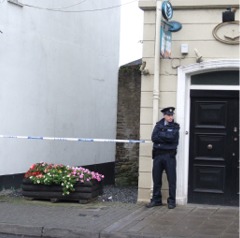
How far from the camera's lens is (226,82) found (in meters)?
10.0

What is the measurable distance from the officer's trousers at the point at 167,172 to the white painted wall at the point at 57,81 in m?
3.58

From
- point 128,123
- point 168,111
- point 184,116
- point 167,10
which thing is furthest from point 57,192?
point 128,123

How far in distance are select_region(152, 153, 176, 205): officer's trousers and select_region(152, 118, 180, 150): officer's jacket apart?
166 mm

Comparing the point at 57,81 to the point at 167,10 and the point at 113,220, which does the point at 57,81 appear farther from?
the point at 113,220

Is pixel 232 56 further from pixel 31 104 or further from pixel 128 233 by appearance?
pixel 31 104

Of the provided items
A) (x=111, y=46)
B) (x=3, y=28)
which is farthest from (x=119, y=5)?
(x=3, y=28)

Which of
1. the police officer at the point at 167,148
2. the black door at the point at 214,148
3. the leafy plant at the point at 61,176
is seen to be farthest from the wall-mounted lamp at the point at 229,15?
the leafy plant at the point at 61,176

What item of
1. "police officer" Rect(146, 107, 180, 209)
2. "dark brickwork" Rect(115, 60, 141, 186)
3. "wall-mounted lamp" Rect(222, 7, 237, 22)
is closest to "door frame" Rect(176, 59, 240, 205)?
"police officer" Rect(146, 107, 180, 209)

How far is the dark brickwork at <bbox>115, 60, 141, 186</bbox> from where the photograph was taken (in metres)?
14.5

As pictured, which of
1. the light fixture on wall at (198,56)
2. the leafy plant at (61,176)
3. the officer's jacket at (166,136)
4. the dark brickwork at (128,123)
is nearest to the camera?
the officer's jacket at (166,136)

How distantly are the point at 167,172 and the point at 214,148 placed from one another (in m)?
1.06

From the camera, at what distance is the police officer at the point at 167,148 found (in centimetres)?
966

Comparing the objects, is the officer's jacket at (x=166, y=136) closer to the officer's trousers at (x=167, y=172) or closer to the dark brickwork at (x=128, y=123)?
the officer's trousers at (x=167, y=172)

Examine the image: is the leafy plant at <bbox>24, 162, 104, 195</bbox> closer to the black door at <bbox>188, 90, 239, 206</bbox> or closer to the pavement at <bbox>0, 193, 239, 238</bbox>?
the pavement at <bbox>0, 193, 239, 238</bbox>
